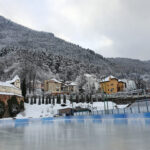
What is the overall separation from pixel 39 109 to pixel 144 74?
458 feet

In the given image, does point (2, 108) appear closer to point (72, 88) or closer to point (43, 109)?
point (43, 109)

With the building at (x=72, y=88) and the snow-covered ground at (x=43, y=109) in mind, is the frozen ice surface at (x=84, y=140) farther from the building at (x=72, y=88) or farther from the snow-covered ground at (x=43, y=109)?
the building at (x=72, y=88)

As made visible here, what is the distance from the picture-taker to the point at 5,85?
64.0 m

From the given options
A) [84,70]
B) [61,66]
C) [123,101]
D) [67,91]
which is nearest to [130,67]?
[84,70]

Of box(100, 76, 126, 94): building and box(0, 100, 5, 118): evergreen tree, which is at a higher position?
box(100, 76, 126, 94): building

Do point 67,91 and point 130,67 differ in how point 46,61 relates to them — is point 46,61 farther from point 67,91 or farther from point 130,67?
point 130,67

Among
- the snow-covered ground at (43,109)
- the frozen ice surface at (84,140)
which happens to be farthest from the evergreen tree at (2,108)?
the frozen ice surface at (84,140)

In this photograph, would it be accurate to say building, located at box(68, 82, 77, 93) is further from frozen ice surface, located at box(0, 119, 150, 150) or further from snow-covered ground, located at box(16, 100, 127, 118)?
frozen ice surface, located at box(0, 119, 150, 150)

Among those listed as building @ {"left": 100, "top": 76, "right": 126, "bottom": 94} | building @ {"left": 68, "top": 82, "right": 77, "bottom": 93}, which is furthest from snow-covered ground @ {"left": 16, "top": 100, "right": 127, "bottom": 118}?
building @ {"left": 68, "top": 82, "right": 77, "bottom": 93}

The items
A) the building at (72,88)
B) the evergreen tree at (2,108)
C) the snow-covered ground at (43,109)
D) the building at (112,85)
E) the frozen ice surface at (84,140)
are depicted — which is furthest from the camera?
the building at (72,88)

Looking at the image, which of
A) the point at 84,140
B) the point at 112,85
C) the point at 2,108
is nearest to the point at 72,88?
the point at 112,85

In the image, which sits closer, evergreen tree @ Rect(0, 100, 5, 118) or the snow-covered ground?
evergreen tree @ Rect(0, 100, 5, 118)

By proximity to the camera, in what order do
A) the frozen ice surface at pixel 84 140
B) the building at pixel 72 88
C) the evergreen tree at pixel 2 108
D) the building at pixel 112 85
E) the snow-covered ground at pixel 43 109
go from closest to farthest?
the frozen ice surface at pixel 84 140 → the evergreen tree at pixel 2 108 → the snow-covered ground at pixel 43 109 → the building at pixel 112 85 → the building at pixel 72 88

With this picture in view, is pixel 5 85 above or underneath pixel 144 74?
underneath
